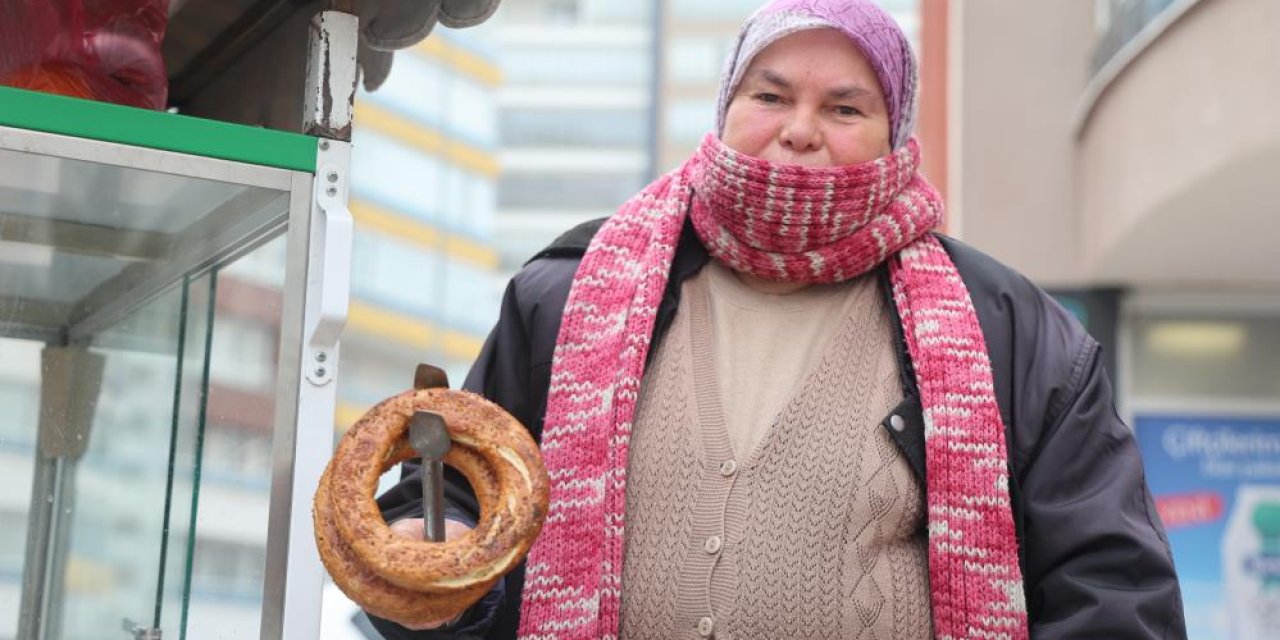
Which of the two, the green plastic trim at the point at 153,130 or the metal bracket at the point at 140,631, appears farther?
the metal bracket at the point at 140,631

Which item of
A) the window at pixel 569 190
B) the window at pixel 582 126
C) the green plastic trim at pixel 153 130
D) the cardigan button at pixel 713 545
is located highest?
the window at pixel 582 126

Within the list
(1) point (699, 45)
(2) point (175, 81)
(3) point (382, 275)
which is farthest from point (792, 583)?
(1) point (699, 45)

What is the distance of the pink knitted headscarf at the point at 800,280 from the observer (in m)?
2.42

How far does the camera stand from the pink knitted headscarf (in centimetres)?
242

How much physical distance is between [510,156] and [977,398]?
6128 cm

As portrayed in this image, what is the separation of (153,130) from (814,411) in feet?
3.43

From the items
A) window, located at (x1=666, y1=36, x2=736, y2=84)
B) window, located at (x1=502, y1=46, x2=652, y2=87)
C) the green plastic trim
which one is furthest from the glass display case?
window, located at (x1=502, y1=46, x2=652, y2=87)

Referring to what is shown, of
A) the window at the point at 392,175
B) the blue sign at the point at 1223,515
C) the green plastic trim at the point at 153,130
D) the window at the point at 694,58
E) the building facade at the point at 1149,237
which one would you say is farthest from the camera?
the window at the point at 694,58

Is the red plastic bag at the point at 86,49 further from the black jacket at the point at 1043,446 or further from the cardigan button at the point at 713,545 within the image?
the cardigan button at the point at 713,545

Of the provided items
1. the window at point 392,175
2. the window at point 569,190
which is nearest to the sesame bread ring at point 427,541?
the window at point 392,175

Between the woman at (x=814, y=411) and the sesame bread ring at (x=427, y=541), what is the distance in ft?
1.02

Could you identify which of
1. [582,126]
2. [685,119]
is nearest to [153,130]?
[685,119]

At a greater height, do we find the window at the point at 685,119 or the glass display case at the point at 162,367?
the window at the point at 685,119

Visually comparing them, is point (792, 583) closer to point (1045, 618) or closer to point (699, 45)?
point (1045, 618)
